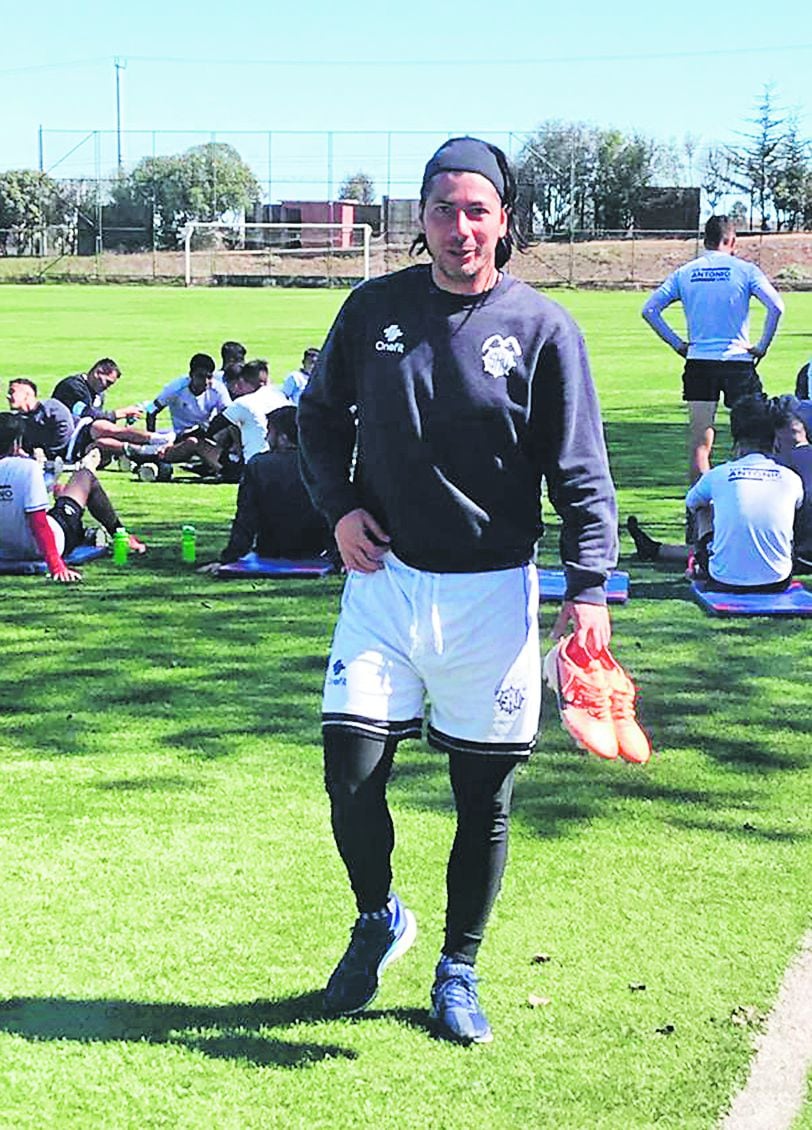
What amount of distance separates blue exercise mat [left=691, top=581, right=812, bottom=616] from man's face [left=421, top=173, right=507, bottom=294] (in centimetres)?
547

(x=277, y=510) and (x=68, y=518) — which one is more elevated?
(x=277, y=510)

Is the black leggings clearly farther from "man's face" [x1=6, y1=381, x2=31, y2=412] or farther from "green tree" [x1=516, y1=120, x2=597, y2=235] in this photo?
"green tree" [x1=516, y1=120, x2=597, y2=235]

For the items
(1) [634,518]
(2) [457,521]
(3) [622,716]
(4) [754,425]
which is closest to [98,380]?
(1) [634,518]

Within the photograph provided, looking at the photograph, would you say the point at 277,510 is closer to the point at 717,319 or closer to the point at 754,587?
the point at 754,587

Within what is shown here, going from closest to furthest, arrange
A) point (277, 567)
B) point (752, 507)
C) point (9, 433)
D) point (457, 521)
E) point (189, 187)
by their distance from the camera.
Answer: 1. point (457, 521)
2. point (752, 507)
3. point (9, 433)
4. point (277, 567)
5. point (189, 187)

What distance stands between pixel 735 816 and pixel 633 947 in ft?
4.15

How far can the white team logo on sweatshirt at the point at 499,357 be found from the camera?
3.89m

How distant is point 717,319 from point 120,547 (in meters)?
4.57

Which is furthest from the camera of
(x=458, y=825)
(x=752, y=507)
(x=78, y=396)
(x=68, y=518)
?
(x=78, y=396)

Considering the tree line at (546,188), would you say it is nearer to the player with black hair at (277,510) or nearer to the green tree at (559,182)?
the green tree at (559,182)

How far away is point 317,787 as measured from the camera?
241 inches

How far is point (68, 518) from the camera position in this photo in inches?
430

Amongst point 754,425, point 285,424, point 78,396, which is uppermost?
point 754,425

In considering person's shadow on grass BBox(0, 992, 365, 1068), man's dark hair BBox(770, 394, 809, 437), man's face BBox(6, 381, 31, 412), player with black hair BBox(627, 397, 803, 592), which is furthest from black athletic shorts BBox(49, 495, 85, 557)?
person's shadow on grass BBox(0, 992, 365, 1068)
